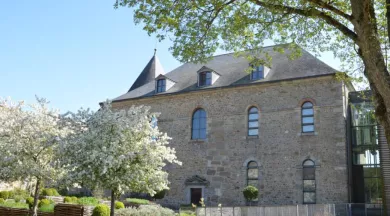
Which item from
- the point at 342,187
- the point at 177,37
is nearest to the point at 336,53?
the point at 177,37

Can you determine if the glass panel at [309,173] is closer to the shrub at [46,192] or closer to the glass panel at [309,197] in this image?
the glass panel at [309,197]

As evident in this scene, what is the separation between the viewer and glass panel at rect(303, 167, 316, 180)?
22141mm

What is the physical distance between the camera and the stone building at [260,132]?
2206 cm

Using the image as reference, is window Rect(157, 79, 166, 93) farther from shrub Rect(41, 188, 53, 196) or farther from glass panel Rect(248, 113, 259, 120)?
shrub Rect(41, 188, 53, 196)

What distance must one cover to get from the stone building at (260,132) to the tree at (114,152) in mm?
9272

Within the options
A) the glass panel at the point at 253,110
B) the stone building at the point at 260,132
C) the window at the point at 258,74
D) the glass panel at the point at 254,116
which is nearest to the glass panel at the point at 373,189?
the stone building at the point at 260,132

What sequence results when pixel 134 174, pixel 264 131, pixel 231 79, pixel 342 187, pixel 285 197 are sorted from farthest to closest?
pixel 231 79, pixel 264 131, pixel 285 197, pixel 342 187, pixel 134 174

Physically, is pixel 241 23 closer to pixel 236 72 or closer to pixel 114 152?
pixel 114 152

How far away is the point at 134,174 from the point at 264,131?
12.5 metres

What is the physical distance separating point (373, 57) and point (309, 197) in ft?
49.8

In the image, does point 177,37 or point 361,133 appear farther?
point 361,133

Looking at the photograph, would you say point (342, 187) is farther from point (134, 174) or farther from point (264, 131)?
point (134, 174)

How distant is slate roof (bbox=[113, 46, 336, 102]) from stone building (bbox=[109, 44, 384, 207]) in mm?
80

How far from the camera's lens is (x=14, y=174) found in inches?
578
